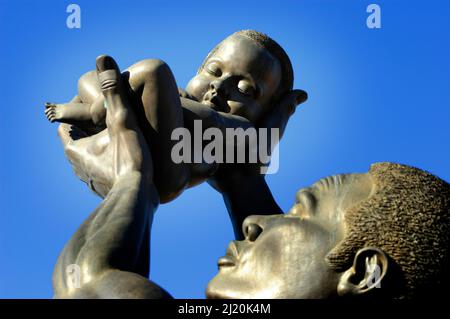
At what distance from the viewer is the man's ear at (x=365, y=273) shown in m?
4.94

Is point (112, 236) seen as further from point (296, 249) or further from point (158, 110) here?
point (158, 110)

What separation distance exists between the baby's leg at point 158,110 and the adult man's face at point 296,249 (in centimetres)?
117

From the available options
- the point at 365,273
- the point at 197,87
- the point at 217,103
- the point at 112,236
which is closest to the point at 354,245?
the point at 365,273

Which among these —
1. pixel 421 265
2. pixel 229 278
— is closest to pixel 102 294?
pixel 229 278

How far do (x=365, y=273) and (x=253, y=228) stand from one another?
82cm

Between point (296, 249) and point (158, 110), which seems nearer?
point (296, 249)

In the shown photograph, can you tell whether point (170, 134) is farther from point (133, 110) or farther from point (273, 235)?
point (273, 235)

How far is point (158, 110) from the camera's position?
648 cm

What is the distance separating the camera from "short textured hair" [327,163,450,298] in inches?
194

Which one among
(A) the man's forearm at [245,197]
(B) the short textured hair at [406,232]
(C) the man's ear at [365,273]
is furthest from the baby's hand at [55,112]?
(C) the man's ear at [365,273]

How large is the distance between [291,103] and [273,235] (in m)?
3.11

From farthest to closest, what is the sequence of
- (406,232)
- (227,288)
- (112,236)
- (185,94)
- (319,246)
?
1. (185,94)
2. (112,236)
3. (227,288)
4. (319,246)
5. (406,232)

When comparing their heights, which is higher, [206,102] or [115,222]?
[206,102]
